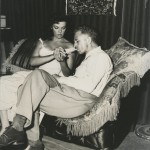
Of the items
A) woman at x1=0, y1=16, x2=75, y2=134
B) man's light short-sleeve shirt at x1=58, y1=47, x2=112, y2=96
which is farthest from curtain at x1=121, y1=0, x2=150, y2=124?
man's light short-sleeve shirt at x1=58, y1=47, x2=112, y2=96

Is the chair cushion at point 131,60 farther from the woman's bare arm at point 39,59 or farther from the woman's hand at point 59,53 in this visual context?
the woman's bare arm at point 39,59

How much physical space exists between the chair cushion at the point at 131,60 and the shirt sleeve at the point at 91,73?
19 cm

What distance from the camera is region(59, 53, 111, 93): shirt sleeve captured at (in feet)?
7.78

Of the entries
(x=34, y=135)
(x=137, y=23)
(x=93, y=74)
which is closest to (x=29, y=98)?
(x=34, y=135)

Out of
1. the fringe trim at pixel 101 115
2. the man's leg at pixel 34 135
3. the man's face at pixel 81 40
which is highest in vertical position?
the man's face at pixel 81 40

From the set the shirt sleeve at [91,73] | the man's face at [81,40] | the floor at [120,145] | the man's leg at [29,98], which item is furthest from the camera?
the floor at [120,145]

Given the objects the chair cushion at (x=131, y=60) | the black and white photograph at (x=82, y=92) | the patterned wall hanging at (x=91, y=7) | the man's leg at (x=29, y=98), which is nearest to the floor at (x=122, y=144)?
the black and white photograph at (x=82, y=92)

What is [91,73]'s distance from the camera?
2389 millimetres

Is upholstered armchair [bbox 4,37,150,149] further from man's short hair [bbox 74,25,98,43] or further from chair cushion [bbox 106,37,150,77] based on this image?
man's short hair [bbox 74,25,98,43]

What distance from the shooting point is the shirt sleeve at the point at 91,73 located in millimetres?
2371

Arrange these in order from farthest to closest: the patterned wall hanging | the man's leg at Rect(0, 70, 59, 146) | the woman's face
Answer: the patterned wall hanging → the woman's face → the man's leg at Rect(0, 70, 59, 146)

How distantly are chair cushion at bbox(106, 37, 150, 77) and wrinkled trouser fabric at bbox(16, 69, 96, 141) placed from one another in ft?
1.30

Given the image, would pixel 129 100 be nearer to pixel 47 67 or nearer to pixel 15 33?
pixel 47 67

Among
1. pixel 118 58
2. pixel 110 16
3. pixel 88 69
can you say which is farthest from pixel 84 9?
pixel 88 69
